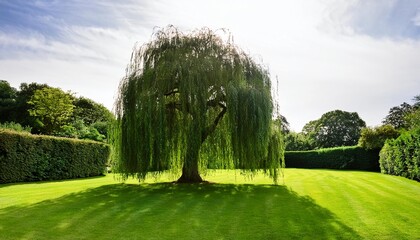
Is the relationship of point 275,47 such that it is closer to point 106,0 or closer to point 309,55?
point 309,55

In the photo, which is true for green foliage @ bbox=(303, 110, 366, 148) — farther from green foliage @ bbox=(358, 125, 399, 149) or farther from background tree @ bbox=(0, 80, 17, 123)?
background tree @ bbox=(0, 80, 17, 123)

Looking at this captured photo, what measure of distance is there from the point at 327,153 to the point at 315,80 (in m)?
18.7

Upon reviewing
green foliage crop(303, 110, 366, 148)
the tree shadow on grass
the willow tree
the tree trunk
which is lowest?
the tree shadow on grass

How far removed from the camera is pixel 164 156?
38.6 ft

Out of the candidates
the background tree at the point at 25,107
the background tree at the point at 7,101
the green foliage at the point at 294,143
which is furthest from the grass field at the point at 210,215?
the green foliage at the point at 294,143

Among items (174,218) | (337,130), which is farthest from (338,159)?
(174,218)

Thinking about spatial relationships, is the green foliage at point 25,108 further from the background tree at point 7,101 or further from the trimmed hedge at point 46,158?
the trimmed hedge at point 46,158

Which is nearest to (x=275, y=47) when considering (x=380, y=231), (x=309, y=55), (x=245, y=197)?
(x=309, y=55)

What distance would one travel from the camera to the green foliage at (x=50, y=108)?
3428cm

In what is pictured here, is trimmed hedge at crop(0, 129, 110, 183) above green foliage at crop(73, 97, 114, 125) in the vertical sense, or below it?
→ below

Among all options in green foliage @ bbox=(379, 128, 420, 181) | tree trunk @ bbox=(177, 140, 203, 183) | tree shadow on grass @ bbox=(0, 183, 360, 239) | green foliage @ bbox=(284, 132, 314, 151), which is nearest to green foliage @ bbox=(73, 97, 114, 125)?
green foliage @ bbox=(284, 132, 314, 151)

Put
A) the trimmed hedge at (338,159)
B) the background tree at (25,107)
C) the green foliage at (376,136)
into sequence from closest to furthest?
the green foliage at (376,136)
the trimmed hedge at (338,159)
the background tree at (25,107)

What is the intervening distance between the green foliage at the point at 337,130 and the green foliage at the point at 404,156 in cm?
3218

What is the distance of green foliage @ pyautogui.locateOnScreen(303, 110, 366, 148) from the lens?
54156 millimetres
